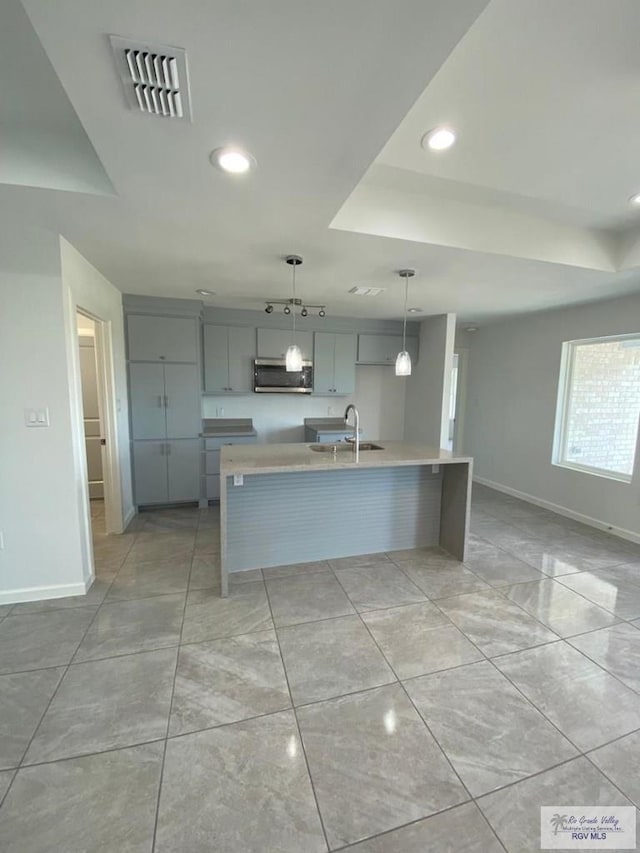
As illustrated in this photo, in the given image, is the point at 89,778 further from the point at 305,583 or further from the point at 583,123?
the point at 583,123

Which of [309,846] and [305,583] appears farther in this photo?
[305,583]

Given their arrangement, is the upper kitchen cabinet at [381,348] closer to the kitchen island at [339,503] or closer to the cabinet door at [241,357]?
the cabinet door at [241,357]

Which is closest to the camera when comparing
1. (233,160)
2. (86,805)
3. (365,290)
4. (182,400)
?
(86,805)

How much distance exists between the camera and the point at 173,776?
1379 mm

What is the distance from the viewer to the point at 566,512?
429 cm

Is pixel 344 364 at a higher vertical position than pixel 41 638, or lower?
higher

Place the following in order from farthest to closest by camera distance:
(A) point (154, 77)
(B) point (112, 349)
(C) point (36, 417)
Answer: (B) point (112, 349) < (C) point (36, 417) < (A) point (154, 77)

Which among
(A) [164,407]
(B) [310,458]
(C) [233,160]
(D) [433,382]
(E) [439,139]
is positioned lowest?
(B) [310,458]

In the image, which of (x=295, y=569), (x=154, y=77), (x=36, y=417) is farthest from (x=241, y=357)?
(x=154, y=77)

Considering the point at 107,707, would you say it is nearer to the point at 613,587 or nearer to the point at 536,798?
the point at 536,798

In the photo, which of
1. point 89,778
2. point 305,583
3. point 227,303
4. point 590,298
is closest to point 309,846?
point 89,778

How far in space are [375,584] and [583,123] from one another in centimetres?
292

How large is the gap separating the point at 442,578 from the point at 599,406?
2881mm

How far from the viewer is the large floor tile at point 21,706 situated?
1.48 m
